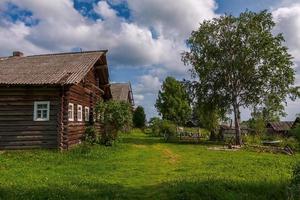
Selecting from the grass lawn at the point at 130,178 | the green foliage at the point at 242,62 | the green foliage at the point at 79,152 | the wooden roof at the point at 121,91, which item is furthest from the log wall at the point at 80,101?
the wooden roof at the point at 121,91

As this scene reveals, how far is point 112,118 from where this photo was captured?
93.1ft

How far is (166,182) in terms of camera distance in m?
13.6

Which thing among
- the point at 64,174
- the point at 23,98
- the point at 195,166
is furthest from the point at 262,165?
the point at 23,98

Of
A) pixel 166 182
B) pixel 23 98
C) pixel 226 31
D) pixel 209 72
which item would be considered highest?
pixel 226 31

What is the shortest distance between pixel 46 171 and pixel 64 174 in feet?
3.72

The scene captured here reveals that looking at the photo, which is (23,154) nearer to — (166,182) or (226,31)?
(166,182)

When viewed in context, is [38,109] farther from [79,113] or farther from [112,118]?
[112,118]

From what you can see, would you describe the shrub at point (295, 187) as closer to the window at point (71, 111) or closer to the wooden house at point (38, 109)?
the wooden house at point (38, 109)

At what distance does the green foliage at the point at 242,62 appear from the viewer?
117 ft

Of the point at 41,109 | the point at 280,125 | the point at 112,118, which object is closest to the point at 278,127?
the point at 280,125

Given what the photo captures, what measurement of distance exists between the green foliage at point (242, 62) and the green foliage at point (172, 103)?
24.7 metres

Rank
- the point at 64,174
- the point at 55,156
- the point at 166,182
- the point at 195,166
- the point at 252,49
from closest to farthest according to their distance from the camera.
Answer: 1. the point at 166,182
2. the point at 64,174
3. the point at 195,166
4. the point at 55,156
5. the point at 252,49

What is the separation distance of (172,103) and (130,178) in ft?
159

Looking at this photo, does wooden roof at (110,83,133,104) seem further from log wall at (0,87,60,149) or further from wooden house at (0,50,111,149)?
log wall at (0,87,60,149)
